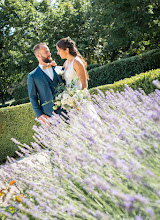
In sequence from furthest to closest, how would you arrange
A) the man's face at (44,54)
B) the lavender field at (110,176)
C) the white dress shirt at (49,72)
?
1. the white dress shirt at (49,72)
2. the man's face at (44,54)
3. the lavender field at (110,176)

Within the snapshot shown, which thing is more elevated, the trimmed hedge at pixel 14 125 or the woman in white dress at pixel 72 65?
the woman in white dress at pixel 72 65

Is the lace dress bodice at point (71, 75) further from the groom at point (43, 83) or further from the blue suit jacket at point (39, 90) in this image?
the blue suit jacket at point (39, 90)

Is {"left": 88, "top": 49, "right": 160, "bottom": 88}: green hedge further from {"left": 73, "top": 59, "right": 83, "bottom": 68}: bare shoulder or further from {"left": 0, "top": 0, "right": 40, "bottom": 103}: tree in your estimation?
{"left": 73, "top": 59, "right": 83, "bottom": 68}: bare shoulder

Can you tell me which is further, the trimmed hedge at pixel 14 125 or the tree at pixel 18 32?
the tree at pixel 18 32

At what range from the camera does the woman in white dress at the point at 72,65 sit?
3.09 meters

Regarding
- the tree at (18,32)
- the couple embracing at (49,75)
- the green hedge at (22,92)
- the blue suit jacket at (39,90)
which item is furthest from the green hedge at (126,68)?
the green hedge at (22,92)

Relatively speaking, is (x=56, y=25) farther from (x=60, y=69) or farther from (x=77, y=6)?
(x=60, y=69)

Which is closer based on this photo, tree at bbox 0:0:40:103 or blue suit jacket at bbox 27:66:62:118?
blue suit jacket at bbox 27:66:62:118

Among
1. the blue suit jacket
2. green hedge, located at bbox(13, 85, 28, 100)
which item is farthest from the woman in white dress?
green hedge, located at bbox(13, 85, 28, 100)

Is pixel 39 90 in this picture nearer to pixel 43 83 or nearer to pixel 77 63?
pixel 43 83

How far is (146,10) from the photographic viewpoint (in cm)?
1327

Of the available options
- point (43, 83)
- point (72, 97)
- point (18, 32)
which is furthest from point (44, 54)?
point (18, 32)

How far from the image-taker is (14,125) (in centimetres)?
717

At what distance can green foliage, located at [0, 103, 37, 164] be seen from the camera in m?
7.10
